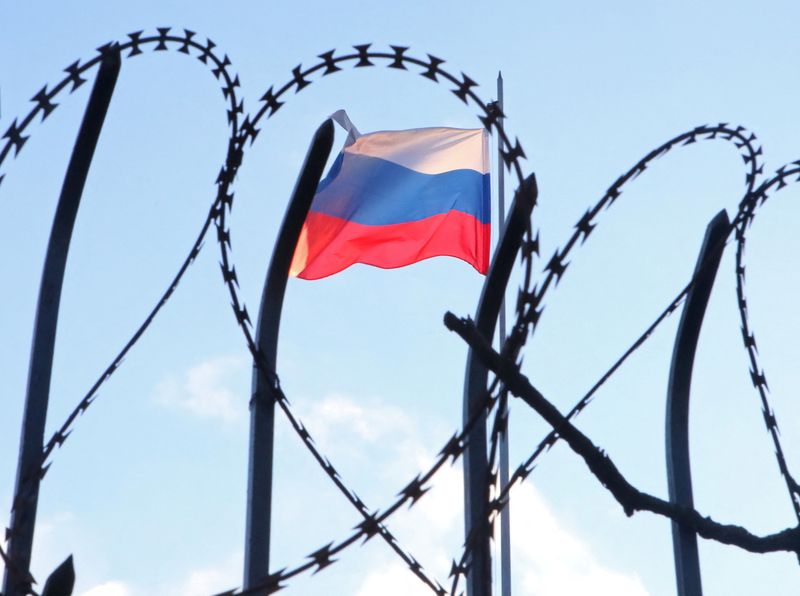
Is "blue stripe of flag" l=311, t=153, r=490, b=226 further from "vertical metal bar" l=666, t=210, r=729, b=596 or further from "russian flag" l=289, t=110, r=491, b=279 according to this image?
"vertical metal bar" l=666, t=210, r=729, b=596

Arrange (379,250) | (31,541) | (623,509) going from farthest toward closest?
(379,250)
(623,509)
(31,541)

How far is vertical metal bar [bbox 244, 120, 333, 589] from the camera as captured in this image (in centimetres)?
593

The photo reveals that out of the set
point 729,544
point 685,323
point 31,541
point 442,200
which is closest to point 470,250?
point 442,200

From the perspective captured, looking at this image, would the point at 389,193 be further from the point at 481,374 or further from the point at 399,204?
the point at 481,374

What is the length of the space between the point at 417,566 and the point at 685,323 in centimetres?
201

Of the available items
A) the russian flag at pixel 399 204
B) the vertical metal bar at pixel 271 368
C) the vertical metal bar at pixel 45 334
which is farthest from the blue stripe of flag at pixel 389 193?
the vertical metal bar at pixel 45 334

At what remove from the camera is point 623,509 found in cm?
619

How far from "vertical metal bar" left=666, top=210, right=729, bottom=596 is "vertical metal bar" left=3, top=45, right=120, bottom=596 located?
113 inches

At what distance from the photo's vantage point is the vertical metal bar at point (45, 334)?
548 centimetres

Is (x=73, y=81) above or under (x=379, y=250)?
under

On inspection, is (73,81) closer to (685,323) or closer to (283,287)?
(283,287)

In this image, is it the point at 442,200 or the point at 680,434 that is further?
Answer: the point at 442,200

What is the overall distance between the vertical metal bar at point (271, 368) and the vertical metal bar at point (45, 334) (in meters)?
0.90

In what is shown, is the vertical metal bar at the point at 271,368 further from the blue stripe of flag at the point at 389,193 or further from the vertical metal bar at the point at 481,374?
the blue stripe of flag at the point at 389,193
